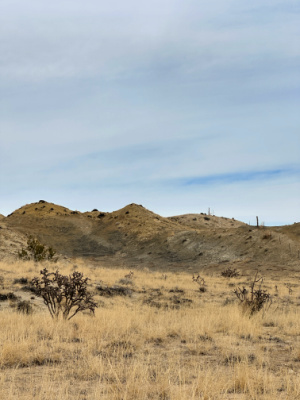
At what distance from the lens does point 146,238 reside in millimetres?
60875

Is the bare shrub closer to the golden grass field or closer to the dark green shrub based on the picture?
the golden grass field

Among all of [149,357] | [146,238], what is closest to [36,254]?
[149,357]

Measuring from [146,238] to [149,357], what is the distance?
177 ft

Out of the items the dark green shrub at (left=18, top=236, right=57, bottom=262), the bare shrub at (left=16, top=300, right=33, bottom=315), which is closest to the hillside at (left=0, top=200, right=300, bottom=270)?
the dark green shrub at (left=18, top=236, right=57, bottom=262)

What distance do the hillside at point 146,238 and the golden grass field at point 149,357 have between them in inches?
1150

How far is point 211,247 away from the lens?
158 feet

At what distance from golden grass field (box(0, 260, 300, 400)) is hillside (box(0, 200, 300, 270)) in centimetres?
2922

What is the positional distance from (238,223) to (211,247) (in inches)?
1987

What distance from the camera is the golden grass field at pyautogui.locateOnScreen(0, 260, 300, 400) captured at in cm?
487

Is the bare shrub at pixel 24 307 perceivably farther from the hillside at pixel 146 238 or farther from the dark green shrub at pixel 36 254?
the hillside at pixel 146 238

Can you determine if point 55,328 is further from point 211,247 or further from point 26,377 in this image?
point 211,247

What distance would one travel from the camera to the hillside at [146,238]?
42.4 metres

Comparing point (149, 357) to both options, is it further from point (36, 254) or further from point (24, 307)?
point (36, 254)

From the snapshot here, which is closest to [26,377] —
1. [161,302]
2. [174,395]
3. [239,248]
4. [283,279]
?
[174,395]
